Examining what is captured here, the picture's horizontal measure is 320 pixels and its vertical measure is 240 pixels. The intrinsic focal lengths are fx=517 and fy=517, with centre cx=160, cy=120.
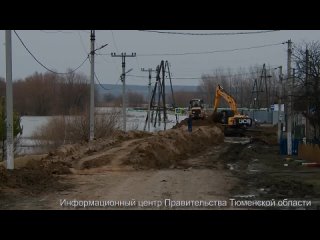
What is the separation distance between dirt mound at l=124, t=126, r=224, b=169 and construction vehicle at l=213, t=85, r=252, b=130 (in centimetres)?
760

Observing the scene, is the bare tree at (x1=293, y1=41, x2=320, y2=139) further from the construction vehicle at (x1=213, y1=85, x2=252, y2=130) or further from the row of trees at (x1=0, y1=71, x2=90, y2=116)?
the row of trees at (x1=0, y1=71, x2=90, y2=116)

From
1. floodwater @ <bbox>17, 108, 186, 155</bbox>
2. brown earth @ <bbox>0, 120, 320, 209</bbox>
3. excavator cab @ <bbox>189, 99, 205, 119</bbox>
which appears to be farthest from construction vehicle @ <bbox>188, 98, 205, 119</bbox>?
brown earth @ <bbox>0, 120, 320, 209</bbox>

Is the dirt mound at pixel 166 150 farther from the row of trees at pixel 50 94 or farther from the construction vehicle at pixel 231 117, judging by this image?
the row of trees at pixel 50 94

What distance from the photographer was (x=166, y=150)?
24.7 meters

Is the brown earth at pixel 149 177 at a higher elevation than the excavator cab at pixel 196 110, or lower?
lower

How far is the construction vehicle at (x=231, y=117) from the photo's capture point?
4400 centimetres

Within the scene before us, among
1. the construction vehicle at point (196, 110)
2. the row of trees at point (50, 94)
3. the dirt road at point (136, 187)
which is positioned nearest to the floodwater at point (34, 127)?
the row of trees at point (50, 94)

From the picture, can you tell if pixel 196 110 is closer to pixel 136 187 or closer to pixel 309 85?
Answer: pixel 309 85

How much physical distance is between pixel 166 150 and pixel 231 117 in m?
21.0

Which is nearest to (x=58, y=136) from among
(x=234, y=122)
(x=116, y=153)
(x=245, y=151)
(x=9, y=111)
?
(x=234, y=122)

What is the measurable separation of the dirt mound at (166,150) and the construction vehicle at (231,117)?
760 cm

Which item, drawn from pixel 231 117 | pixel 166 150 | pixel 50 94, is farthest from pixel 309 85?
pixel 50 94

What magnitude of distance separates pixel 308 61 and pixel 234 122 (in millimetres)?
18347

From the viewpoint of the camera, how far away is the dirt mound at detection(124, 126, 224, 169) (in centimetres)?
2127
